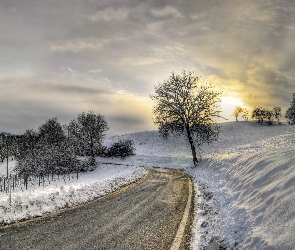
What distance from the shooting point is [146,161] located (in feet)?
164

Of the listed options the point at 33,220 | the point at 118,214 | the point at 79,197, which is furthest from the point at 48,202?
the point at 118,214

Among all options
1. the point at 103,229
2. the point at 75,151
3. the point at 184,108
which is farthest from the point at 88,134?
the point at 103,229

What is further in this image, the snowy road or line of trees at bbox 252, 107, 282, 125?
line of trees at bbox 252, 107, 282, 125

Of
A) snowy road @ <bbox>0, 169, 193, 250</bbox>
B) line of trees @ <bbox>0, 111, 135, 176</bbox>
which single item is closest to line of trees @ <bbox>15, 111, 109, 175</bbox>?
line of trees @ <bbox>0, 111, 135, 176</bbox>

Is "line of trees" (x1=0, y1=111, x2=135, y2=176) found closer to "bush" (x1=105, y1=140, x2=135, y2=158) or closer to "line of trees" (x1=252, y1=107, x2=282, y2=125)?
"bush" (x1=105, y1=140, x2=135, y2=158)

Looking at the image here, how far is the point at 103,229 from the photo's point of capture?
Answer: 22.7 feet

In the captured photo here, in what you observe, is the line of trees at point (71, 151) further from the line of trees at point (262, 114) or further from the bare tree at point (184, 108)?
the line of trees at point (262, 114)

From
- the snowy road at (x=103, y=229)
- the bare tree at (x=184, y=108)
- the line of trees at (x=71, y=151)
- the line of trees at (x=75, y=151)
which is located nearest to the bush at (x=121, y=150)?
the line of trees at (x=75, y=151)

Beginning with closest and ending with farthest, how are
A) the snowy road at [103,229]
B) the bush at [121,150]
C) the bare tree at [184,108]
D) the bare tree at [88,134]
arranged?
the snowy road at [103,229], the bare tree at [184,108], the bare tree at [88,134], the bush at [121,150]

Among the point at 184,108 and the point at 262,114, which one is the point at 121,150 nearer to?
the point at 184,108

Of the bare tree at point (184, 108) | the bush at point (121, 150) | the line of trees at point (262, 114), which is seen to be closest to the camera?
the bare tree at point (184, 108)

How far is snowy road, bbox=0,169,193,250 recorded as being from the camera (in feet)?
19.2

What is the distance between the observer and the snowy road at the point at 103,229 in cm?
585

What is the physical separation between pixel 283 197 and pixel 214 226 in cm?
213
